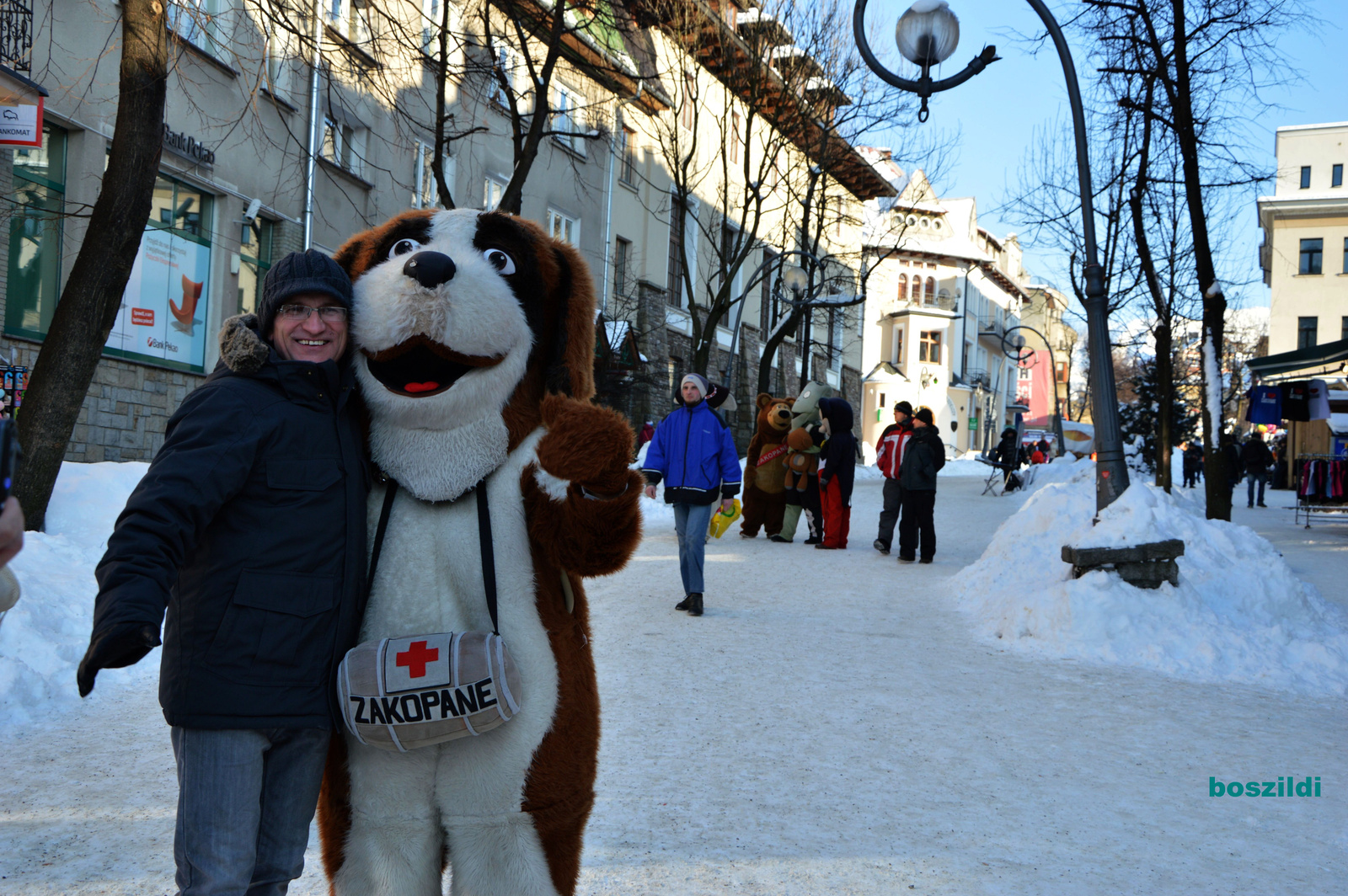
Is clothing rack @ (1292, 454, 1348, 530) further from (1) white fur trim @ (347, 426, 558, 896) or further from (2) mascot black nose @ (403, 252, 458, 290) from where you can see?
(2) mascot black nose @ (403, 252, 458, 290)

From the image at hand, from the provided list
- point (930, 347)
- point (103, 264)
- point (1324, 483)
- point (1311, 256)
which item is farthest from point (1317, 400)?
point (930, 347)

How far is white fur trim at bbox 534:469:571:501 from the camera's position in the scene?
7.99 feet

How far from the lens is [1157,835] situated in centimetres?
403

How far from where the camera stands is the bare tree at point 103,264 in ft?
23.0

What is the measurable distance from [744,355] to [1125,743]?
33.1 meters

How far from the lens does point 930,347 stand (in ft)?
208

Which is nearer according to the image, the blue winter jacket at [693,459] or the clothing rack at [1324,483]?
the blue winter jacket at [693,459]

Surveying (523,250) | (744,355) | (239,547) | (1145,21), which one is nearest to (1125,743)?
(523,250)

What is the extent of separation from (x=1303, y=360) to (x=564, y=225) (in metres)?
16.0

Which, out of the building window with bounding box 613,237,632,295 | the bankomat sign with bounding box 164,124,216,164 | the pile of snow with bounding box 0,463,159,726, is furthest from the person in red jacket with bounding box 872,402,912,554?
the building window with bounding box 613,237,632,295

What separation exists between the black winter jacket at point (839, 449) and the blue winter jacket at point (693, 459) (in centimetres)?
481

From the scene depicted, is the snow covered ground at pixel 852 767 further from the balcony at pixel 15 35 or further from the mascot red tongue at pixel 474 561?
the balcony at pixel 15 35

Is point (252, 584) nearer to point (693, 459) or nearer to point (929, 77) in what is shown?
point (693, 459)

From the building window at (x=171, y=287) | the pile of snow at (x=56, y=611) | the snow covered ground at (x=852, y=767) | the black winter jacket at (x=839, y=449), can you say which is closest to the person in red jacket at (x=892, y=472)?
the black winter jacket at (x=839, y=449)
